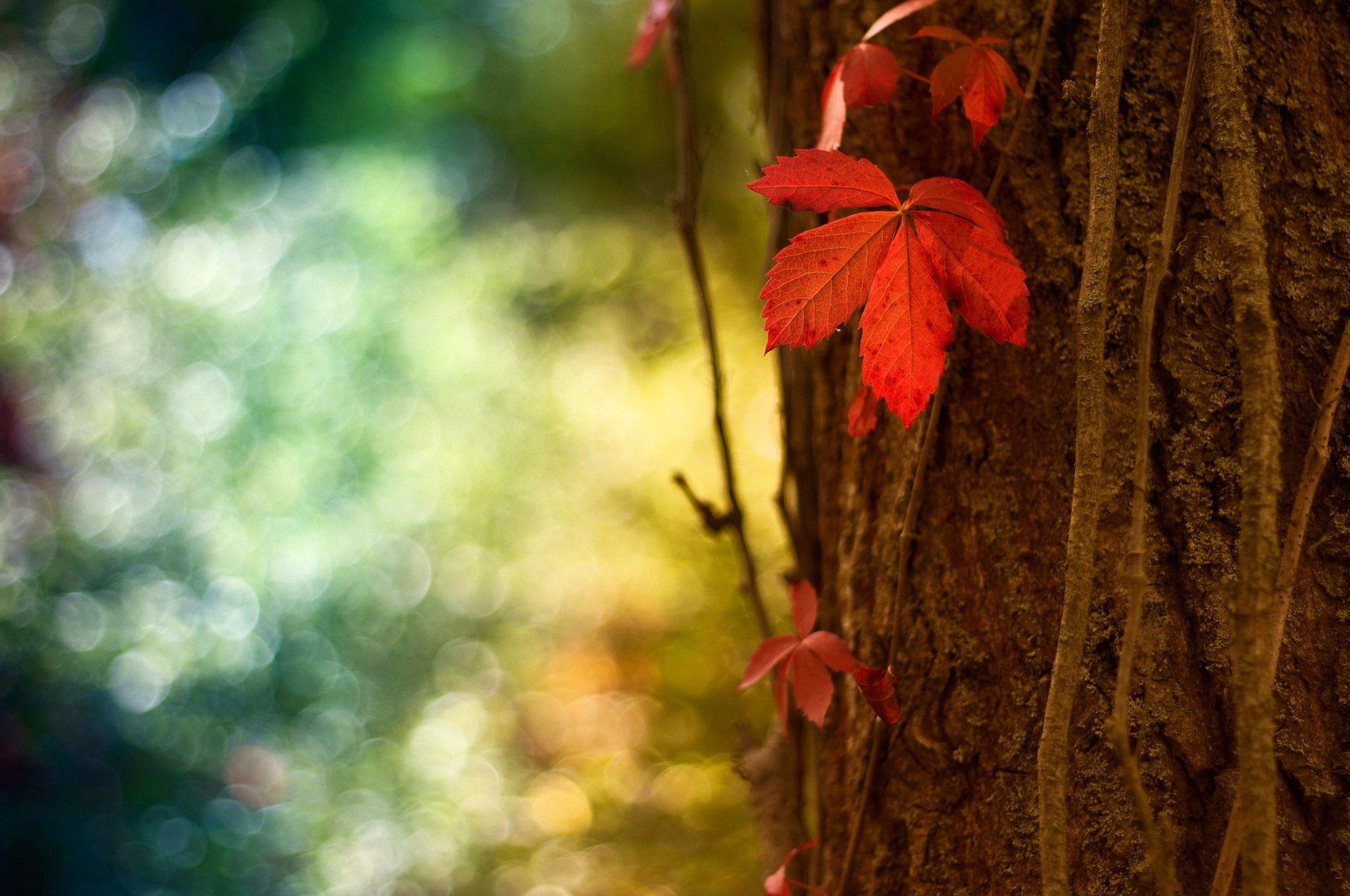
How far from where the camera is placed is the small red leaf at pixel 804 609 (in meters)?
0.60

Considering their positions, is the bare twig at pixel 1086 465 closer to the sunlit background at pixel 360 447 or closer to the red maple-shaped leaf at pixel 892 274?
the red maple-shaped leaf at pixel 892 274

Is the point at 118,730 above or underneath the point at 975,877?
underneath

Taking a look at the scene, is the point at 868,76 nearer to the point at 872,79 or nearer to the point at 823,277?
the point at 872,79

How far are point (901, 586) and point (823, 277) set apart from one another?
0.20 meters

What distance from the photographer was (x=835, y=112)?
558 millimetres

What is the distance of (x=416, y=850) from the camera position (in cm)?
245

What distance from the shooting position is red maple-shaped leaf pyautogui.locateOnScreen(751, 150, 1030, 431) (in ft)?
1.50

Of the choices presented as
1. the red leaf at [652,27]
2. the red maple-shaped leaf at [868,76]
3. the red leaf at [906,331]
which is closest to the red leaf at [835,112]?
the red maple-shaped leaf at [868,76]

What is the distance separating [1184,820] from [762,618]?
0.38 meters

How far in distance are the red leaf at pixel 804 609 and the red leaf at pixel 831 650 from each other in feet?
0.06

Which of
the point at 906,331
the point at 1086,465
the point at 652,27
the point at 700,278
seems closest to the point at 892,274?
the point at 906,331

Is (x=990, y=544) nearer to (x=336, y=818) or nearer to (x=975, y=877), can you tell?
(x=975, y=877)

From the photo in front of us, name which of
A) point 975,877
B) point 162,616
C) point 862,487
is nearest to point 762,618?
point 862,487

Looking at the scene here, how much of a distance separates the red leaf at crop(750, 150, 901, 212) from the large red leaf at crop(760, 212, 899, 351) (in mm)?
11
